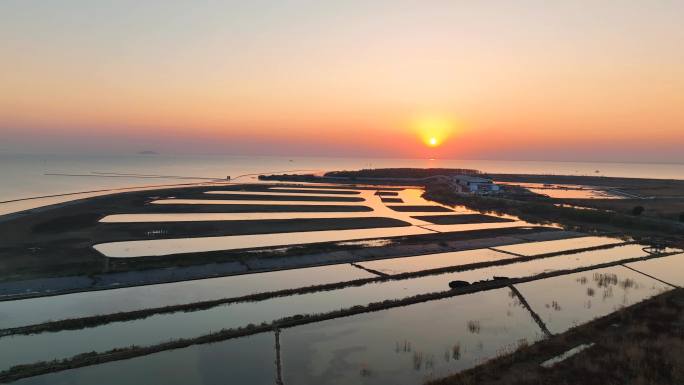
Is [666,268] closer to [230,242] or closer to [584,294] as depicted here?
[584,294]

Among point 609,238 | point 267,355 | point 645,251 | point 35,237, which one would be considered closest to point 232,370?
point 267,355

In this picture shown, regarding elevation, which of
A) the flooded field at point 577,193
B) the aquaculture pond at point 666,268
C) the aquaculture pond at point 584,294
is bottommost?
the aquaculture pond at point 666,268

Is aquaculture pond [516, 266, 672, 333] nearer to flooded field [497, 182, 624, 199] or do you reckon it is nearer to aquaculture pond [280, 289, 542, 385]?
aquaculture pond [280, 289, 542, 385]

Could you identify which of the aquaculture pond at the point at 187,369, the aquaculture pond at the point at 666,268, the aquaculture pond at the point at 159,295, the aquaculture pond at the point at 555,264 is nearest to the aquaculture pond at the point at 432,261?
the aquaculture pond at the point at 555,264

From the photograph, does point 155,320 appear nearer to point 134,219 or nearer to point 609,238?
point 134,219

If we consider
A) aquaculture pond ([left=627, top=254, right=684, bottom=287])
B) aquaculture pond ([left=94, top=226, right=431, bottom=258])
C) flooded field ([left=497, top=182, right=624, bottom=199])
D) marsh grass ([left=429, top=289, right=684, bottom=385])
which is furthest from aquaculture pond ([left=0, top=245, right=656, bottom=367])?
flooded field ([left=497, top=182, right=624, bottom=199])

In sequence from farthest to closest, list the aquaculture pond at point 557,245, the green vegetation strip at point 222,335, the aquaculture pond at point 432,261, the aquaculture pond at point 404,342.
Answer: the aquaculture pond at point 557,245
the aquaculture pond at point 432,261
the aquaculture pond at point 404,342
the green vegetation strip at point 222,335

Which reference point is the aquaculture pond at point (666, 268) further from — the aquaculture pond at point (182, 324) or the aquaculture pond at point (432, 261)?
the aquaculture pond at point (182, 324)
